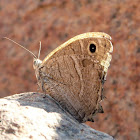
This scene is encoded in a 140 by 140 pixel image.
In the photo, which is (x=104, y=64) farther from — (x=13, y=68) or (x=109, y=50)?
(x=13, y=68)

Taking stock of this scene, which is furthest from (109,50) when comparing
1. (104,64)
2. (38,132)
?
(38,132)

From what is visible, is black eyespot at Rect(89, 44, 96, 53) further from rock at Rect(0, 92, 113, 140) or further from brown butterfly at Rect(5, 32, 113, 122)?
rock at Rect(0, 92, 113, 140)

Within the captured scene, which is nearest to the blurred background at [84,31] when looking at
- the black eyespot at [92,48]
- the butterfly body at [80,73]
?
the butterfly body at [80,73]

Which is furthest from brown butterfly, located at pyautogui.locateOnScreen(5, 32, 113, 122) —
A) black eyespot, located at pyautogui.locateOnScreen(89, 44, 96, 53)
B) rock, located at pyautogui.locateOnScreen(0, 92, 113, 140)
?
rock, located at pyautogui.locateOnScreen(0, 92, 113, 140)

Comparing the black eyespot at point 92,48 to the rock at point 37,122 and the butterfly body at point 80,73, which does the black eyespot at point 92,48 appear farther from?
the rock at point 37,122

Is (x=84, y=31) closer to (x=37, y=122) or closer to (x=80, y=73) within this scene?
(x=80, y=73)

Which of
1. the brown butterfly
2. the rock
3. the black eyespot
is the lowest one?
the rock

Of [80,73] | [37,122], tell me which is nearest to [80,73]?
[80,73]
